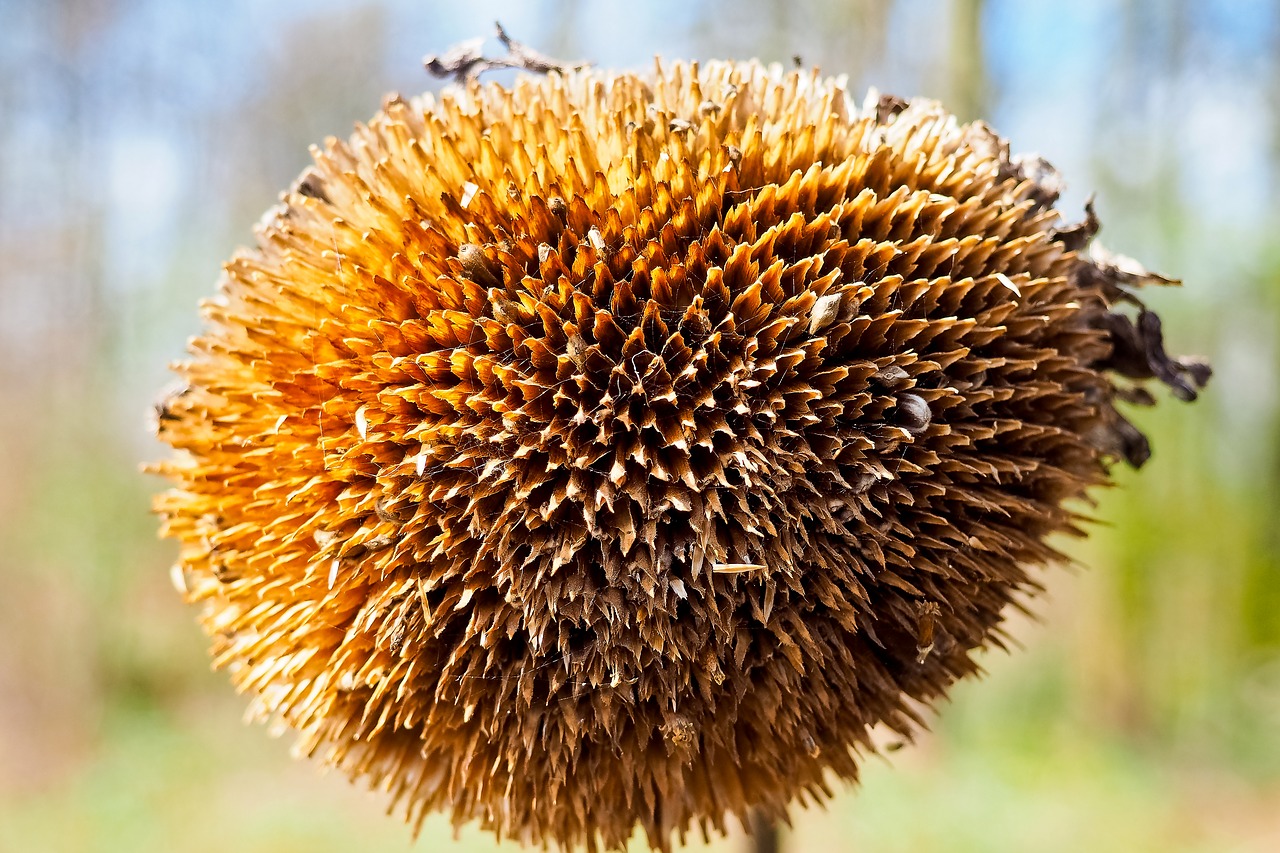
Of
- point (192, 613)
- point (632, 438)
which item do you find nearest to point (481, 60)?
point (632, 438)

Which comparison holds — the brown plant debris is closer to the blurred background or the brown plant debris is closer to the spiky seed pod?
the spiky seed pod

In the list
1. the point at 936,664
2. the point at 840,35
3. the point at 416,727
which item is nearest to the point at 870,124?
the point at 936,664

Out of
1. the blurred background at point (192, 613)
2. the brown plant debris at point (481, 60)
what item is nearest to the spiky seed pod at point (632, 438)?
the brown plant debris at point (481, 60)

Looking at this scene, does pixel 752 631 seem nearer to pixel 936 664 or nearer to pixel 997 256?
pixel 936 664

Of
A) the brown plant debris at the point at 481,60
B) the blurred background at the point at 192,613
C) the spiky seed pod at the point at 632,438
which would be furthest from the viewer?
the blurred background at the point at 192,613

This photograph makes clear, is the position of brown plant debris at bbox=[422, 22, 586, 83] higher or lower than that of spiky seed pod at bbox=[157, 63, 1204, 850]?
higher

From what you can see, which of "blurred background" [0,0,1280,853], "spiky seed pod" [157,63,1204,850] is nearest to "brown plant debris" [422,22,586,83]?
"spiky seed pod" [157,63,1204,850]

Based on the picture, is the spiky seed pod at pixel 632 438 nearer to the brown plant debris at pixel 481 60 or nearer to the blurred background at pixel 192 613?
the brown plant debris at pixel 481 60

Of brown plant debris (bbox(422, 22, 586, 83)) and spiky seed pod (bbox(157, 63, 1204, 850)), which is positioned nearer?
spiky seed pod (bbox(157, 63, 1204, 850))
